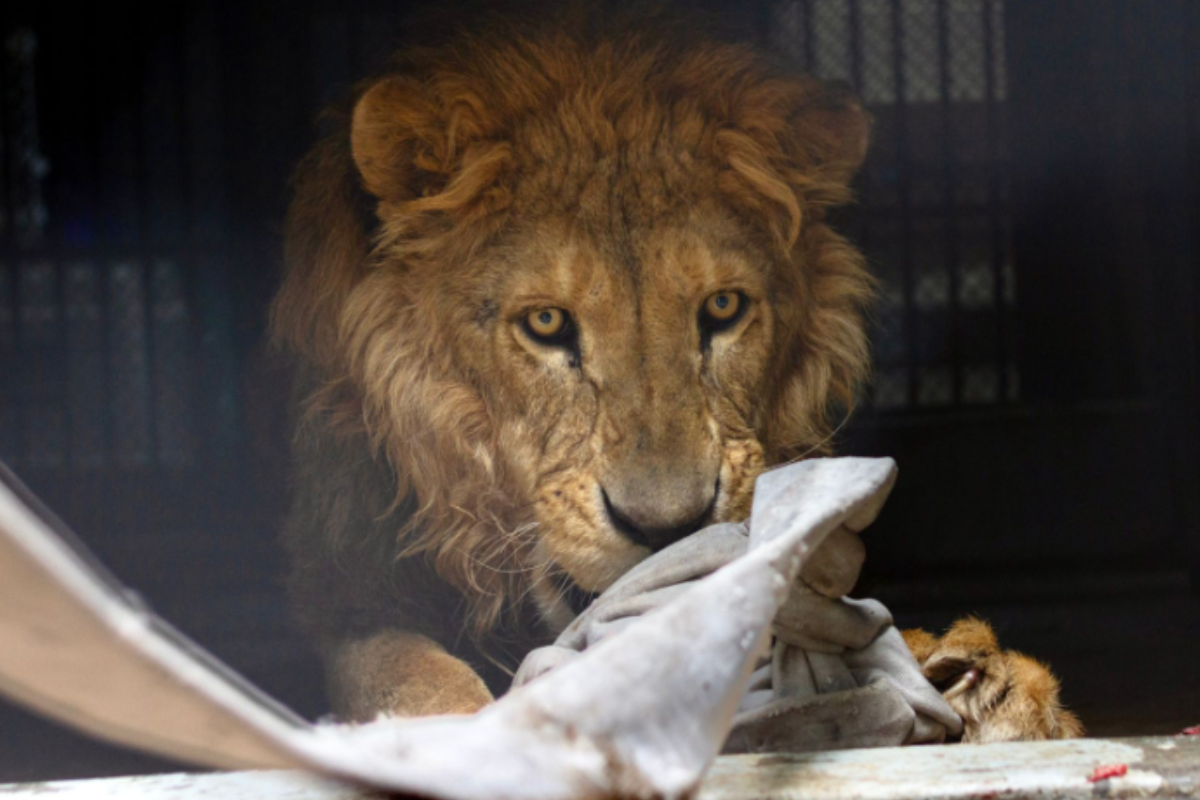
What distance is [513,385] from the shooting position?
2.08 metres

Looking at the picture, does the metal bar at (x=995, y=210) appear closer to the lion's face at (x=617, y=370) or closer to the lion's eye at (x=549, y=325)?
the lion's face at (x=617, y=370)

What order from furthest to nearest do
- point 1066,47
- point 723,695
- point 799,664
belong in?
point 1066,47 < point 799,664 < point 723,695

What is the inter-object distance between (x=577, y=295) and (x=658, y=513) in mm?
421

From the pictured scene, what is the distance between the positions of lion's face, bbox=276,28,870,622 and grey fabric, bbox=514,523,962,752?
0.54ft

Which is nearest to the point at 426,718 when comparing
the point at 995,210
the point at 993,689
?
the point at 993,689

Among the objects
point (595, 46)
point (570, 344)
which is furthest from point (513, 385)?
point (595, 46)

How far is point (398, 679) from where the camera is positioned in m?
2.08

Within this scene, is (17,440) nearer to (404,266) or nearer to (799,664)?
(404,266)

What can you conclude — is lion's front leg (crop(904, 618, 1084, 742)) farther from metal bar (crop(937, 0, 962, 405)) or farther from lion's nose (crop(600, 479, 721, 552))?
metal bar (crop(937, 0, 962, 405))

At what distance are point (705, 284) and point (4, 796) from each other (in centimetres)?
133

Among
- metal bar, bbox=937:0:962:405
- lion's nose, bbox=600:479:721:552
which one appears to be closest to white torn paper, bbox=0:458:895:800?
lion's nose, bbox=600:479:721:552

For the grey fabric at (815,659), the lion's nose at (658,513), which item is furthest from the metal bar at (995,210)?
the grey fabric at (815,659)

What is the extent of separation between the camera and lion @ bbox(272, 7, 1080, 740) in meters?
2.04

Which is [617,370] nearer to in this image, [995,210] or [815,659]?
[815,659]
